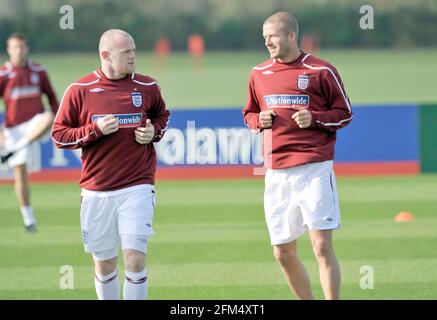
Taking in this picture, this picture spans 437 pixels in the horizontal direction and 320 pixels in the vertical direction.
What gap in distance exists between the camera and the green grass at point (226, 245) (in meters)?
11.3

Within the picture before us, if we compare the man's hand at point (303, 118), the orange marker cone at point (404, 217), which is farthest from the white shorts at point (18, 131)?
the man's hand at point (303, 118)

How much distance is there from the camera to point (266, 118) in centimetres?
934

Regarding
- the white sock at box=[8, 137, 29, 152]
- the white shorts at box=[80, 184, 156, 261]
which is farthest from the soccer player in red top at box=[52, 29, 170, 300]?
the white sock at box=[8, 137, 29, 152]

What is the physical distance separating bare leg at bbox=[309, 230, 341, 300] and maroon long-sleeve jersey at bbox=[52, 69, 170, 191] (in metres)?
1.43

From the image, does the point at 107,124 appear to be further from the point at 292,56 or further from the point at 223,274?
the point at 223,274

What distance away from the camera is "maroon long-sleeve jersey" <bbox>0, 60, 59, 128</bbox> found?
51.1 ft

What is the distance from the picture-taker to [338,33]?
66.7m

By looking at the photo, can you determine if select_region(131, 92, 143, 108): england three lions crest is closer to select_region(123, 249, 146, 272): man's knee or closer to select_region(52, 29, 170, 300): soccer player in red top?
select_region(52, 29, 170, 300): soccer player in red top

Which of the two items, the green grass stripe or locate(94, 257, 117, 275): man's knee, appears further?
the green grass stripe

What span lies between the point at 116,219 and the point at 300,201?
1.49 meters

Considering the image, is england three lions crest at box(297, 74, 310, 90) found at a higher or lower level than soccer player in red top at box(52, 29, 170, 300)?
higher

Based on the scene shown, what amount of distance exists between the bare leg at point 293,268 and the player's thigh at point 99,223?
1331 mm

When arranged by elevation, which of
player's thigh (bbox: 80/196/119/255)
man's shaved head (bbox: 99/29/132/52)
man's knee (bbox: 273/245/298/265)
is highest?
man's shaved head (bbox: 99/29/132/52)

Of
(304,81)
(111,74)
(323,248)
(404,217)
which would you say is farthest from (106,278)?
(404,217)
